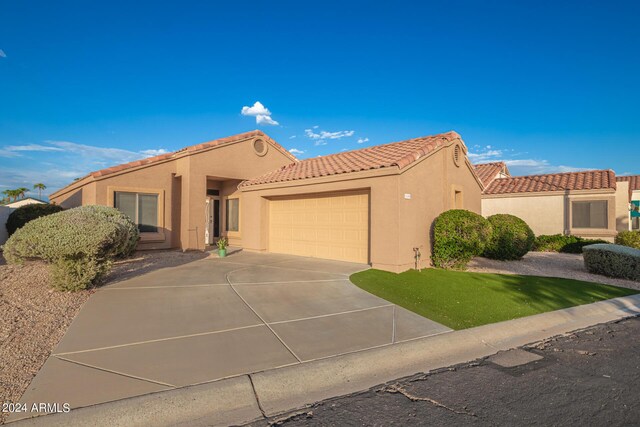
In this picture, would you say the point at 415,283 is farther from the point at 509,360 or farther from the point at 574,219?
the point at 574,219

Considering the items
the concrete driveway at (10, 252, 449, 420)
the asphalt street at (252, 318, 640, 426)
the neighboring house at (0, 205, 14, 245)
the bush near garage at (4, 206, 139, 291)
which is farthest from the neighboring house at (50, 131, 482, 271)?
the bush near garage at (4, 206, 139, 291)

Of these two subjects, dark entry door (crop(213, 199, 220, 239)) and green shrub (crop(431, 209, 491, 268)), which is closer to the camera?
green shrub (crop(431, 209, 491, 268))

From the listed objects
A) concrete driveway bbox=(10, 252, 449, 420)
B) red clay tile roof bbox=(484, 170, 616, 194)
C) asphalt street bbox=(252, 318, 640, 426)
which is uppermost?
red clay tile roof bbox=(484, 170, 616, 194)

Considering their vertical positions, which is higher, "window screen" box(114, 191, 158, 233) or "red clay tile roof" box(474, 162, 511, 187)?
"red clay tile roof" box(474, 162, 511, 187)

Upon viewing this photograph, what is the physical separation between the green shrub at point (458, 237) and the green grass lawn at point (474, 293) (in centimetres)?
52

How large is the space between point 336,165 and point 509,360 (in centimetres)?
926

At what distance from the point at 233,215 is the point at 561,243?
1528 centimetres

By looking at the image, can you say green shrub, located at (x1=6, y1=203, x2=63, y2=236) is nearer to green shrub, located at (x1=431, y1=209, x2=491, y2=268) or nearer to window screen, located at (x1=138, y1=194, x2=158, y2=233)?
window screen, located at (x1=138, y1=194, x2=158, y2=233)

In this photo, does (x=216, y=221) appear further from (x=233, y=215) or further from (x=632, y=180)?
(x=632, y=180)

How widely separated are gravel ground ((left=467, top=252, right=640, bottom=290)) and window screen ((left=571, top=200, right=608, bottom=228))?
15.1ft

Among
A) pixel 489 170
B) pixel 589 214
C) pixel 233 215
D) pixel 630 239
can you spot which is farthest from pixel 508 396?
pixel 489 170

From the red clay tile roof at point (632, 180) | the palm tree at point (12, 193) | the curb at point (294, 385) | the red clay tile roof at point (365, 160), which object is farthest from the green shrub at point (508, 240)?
the palm tree at point (12, 193)

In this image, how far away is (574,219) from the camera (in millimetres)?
18672

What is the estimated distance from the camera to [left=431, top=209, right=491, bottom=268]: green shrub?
1068cm
